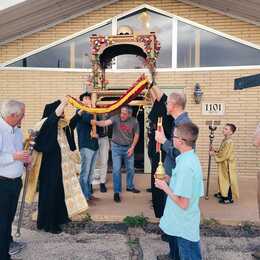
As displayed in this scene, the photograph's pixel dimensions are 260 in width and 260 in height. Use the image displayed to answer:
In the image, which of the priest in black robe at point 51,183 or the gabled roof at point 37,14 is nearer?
the priest in black robe at point 51,183

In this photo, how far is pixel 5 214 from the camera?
405cm

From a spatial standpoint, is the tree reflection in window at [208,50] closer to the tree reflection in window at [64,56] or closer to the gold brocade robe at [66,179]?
the tree reflection in window at [64,56]

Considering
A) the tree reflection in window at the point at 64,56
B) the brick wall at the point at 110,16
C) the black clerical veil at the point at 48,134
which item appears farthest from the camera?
the tree reflection in window at the point at 64,56

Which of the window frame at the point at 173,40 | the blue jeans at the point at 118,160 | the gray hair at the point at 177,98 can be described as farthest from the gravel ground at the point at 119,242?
the window frame at the point at 173,40

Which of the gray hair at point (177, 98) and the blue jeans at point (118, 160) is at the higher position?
the gray hair at point (177, 98)

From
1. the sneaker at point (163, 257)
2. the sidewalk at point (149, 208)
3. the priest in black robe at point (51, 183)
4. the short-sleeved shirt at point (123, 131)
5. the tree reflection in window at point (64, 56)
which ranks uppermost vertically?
the tree reflection in window at point (64, 56)

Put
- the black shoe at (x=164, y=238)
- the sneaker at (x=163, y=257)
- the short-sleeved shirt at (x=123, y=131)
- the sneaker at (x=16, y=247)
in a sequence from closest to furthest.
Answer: the sneaker at (x=163, y=257) → the sneaker at (x=16, y=247) → the black shoe at (x=164, y=238) → the short-sleeved shirt at (x=123, y=131)

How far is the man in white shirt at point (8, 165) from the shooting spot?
4027mm

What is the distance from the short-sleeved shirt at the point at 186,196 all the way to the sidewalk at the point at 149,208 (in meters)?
2.54

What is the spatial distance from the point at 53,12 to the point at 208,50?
389 centimetres

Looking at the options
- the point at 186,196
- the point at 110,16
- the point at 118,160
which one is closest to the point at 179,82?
Answer: the point at 110,16

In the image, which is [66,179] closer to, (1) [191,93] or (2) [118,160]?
(2) [118,160]

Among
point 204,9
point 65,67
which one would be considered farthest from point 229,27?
point 65,67

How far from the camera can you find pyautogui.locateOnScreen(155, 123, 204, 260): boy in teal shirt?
3.08 metres
